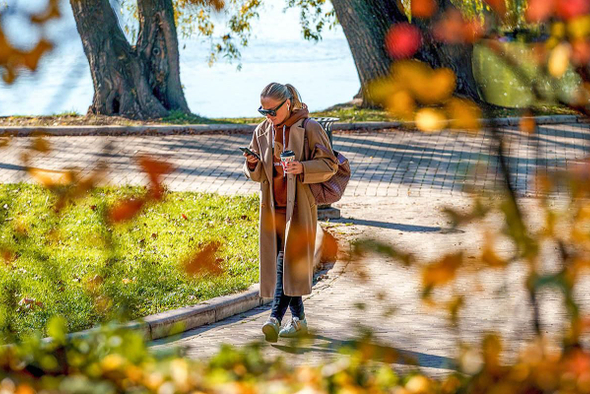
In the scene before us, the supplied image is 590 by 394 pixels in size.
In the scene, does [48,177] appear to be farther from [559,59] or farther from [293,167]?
[293,167]

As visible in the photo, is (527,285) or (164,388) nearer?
(527,285)

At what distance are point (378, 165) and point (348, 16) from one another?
19.7ft

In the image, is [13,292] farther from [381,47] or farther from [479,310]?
[381,47]

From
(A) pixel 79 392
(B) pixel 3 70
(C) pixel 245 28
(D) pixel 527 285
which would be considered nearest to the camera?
(D) pixel 527 285

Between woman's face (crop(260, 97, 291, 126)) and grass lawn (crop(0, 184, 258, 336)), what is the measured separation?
120 centimetres

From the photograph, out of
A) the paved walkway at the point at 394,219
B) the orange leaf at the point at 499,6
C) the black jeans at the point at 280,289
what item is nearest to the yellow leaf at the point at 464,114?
the paved walkway at the point at 394,219

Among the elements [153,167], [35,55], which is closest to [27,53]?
[35,55]

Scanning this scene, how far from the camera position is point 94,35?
19109 mm

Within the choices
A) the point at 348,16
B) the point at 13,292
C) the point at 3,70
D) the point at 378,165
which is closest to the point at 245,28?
the point at 348,16

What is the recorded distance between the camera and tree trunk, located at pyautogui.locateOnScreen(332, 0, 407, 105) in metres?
18.9

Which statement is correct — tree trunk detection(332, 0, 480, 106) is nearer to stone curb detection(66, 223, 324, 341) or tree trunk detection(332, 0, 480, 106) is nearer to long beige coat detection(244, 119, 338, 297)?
stone curb detection(66, 223, 324, 341)

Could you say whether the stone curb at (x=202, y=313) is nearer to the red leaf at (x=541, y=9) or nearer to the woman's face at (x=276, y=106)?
the woman's face at (x=276, y=106)

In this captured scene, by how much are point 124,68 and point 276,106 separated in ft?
45.1

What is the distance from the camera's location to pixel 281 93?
6363 mm
